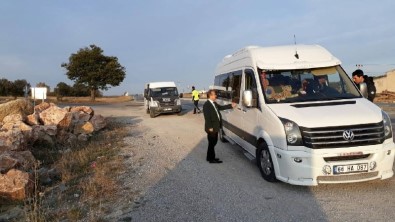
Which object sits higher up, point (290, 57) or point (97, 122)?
point (290, 57)

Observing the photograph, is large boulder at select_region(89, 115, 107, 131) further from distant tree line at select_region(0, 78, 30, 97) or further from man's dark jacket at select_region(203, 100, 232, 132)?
distant tree line at select_region(0, 78, 30, 97)

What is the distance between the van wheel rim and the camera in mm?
6950

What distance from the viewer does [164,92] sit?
24.3 m

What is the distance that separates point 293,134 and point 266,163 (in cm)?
109

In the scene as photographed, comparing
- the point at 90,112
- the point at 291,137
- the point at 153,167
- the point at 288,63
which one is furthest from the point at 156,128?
the point at 291,137

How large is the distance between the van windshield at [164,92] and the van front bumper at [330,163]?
18176 mm

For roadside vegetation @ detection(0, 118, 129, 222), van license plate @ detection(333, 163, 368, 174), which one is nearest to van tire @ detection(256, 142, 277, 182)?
van license plate @ detection(333, 163, 368, 174)

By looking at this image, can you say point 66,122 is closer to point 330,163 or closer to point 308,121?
point 308,121

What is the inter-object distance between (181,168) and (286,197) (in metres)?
3.08

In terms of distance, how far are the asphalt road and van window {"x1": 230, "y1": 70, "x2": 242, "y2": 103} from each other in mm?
1791

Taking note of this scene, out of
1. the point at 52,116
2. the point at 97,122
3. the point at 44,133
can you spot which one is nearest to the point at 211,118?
the point at 44,133

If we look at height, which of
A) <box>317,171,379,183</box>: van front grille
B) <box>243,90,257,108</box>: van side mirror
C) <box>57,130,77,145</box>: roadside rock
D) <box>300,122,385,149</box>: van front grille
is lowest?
<box>57,130,77,145</box>: roadside rock

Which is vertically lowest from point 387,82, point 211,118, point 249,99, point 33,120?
point 33,120

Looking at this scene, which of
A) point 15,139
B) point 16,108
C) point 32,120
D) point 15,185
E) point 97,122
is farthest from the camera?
point 16,108
